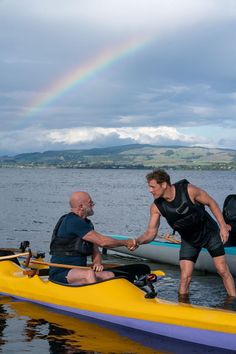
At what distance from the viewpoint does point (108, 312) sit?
872cm

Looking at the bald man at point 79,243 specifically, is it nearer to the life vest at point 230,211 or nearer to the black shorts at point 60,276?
the black shorts at point 60,276

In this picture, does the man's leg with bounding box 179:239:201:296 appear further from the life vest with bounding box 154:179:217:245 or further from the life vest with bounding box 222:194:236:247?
the life vest with bounding box 222:194:236:247

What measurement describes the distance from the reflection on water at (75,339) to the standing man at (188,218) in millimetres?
1732

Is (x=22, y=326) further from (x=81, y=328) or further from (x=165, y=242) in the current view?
(x=165, y=242)

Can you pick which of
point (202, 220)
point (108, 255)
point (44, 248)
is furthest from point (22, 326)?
point (44, 248)

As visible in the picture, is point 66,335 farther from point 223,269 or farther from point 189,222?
point 223,269

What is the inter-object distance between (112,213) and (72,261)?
29.2 meters

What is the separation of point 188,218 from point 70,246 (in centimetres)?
198

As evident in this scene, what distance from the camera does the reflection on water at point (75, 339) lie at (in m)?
7.81

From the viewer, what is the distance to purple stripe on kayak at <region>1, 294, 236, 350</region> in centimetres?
746

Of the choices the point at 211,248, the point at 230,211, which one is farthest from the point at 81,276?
the point at 230,211

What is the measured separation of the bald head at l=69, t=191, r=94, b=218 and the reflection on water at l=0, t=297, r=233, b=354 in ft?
5.89

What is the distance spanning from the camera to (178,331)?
7918 mm

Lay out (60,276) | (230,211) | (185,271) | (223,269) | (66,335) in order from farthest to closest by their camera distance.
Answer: (230,211), (185,271), (60,276), (223,269), (66,335)
